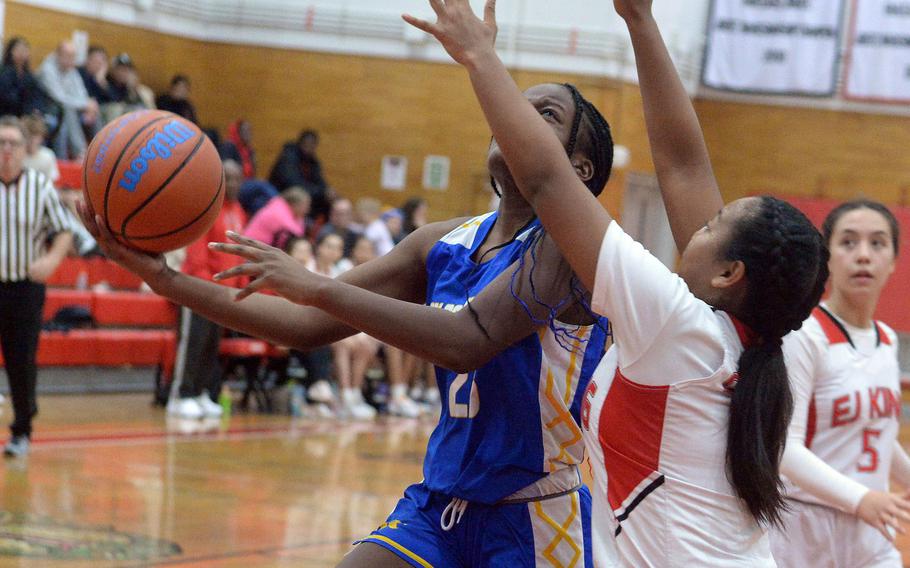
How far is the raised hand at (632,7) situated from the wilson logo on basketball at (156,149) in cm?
108

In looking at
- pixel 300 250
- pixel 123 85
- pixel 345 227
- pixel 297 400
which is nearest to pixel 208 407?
pixel 297 400

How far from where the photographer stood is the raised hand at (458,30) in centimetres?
219

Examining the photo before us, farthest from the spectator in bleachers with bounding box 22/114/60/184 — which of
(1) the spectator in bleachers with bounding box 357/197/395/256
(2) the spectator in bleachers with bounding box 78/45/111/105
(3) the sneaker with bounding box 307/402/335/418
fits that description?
(1) the spectator in bleachers with bounding box 357/197/395/256

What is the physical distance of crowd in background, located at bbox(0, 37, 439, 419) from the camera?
10156 mm

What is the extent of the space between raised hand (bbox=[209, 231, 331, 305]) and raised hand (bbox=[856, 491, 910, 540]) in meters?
1.60

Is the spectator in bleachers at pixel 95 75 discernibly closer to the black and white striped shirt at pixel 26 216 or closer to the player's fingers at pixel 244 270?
the black and white striped shirt at pixel 26 216

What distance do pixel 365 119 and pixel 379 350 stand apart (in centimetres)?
657

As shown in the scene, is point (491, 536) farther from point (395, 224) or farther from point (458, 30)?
point (395, 224)

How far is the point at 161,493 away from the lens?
695 cm

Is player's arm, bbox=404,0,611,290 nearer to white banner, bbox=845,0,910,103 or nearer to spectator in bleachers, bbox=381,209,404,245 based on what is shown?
spectator in bleachers, bbox=381,209,404,245

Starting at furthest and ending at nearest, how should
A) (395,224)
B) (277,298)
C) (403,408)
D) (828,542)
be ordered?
(395,224) → (403,408) → (828,542) → (277,298)

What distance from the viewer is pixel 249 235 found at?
10773 millimetres

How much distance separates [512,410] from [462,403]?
115 mm

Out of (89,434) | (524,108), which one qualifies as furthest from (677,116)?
(89,434)
